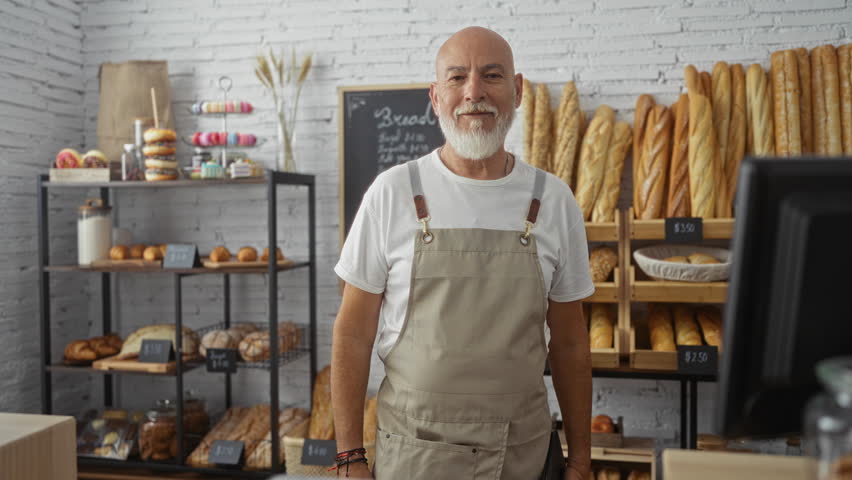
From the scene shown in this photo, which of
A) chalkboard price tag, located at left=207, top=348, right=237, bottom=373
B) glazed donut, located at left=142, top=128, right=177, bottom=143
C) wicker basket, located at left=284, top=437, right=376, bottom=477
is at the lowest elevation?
wicker basket, located at left=284, top=437, right=376, bottom=477

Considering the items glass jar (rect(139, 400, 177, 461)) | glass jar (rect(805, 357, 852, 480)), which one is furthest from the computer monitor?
glass jar (rect(139, 400, 177, 461))

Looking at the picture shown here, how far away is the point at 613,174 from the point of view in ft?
9.26

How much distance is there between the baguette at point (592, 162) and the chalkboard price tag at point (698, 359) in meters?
0.63

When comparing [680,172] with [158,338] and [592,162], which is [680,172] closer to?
[592,162]

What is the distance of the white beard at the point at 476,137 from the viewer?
5.62ft

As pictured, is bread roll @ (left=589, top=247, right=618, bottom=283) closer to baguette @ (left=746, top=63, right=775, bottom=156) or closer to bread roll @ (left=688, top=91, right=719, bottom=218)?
bread roll @ (left=688, top=91, right=719, bottom=218)

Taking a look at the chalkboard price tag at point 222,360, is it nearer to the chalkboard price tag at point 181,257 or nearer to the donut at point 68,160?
the chalkboard price tag at point 181,257

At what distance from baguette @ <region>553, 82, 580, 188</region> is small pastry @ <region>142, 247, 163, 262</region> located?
177 cm

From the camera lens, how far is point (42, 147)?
3.36 meters

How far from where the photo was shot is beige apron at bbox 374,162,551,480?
1600 mm

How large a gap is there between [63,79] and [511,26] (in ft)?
7.24


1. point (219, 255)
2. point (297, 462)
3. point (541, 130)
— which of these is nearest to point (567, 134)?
point (541, 130)

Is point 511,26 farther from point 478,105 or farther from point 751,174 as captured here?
point 751,174

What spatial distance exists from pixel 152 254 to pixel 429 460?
2.00 m
